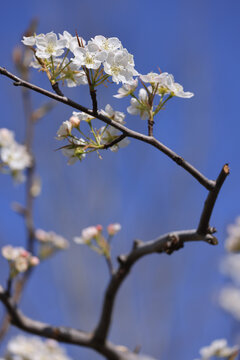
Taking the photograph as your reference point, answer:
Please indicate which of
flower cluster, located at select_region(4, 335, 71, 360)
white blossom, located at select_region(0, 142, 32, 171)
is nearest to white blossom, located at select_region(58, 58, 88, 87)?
white blossom, located at select_region(0, 142, 32, 171)

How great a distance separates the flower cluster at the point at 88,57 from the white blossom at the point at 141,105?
10 centimetres

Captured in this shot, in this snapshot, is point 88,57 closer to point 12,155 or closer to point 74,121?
point 74,121

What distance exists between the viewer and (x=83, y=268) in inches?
193

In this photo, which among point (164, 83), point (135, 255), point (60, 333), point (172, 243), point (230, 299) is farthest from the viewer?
point (230, 299)

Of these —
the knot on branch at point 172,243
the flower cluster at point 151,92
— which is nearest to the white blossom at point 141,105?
the flower cluster at point 151,92

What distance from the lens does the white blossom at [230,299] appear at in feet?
11.0

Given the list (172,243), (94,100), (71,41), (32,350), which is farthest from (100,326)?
(71,41)

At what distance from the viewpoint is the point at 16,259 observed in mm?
1788

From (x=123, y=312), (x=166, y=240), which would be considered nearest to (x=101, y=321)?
(x=166, y=240)

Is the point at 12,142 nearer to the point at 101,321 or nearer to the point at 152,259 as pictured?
the point at 101,321

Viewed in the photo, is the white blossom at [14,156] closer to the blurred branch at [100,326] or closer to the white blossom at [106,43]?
the blurred branch at [100,326]

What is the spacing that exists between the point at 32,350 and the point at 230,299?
1.89 meters

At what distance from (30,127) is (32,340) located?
57.6 inches

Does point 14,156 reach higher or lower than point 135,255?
higher
